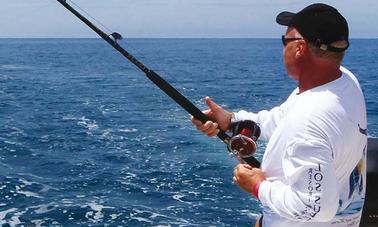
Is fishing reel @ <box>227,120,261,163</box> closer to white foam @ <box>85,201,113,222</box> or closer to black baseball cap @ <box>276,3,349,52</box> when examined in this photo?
black baseball cap @ <box>276,3,349,52</box>

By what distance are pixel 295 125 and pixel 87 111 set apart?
84.2 ft

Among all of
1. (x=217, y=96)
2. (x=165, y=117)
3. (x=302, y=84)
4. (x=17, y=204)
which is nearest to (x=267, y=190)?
(x=302, y=84)

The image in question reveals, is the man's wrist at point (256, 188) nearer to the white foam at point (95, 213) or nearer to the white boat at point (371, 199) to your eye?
the white boat at point (371, 199)

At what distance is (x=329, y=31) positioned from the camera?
6.81 feet

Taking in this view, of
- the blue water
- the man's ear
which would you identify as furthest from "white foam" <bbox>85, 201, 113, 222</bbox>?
the man's ear

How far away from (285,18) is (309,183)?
2.48ft

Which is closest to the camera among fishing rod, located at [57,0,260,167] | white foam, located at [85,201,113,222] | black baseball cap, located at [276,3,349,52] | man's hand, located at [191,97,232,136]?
black baseball cap, located at [276,3,349,52]

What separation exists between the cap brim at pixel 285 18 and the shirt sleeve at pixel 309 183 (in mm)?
575

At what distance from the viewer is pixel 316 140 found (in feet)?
6.36

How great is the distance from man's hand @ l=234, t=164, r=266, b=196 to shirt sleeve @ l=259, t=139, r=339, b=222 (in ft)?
0.62

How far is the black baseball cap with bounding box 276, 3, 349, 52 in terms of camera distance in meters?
2.07

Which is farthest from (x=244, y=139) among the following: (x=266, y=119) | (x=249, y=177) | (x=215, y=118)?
(x=249, y=177)

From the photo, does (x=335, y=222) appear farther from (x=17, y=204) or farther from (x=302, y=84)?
(x=17, y=204)

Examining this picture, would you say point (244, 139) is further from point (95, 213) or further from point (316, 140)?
point (95, 213)
